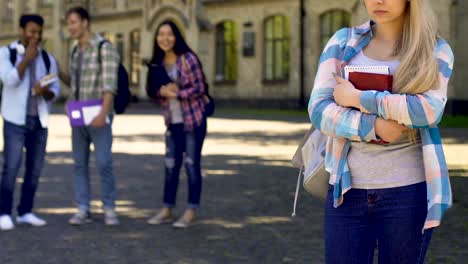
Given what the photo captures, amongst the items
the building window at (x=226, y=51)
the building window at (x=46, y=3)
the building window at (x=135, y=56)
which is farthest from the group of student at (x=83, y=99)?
the building window at (x=46, y=3)

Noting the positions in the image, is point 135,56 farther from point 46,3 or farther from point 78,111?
point 78,111

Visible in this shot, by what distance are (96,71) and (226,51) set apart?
30.3 m

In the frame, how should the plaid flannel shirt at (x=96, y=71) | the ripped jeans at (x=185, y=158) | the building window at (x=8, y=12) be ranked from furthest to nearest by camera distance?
1. the building window at (x=8, y=12)
2. the ripped jeans at (x=185, y=158)
3. the plaid flannel shirt at (x=96, y=71)

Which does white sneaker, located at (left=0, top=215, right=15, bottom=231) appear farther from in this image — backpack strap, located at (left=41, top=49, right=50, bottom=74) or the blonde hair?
the blonde hair

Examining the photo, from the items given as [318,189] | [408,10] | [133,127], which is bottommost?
[133,127]

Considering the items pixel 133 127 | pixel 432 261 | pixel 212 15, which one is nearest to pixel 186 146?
pixel 432 261

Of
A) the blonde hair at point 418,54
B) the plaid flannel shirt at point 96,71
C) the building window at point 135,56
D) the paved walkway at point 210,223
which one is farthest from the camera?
the building window at point 135,56

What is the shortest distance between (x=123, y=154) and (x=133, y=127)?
8.82 meters

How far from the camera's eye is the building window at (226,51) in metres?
37.8

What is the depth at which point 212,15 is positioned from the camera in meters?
38.8

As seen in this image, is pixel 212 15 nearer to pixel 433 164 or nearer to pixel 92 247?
pixel 92 247

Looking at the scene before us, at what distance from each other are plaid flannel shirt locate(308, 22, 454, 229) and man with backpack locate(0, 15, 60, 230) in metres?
5.04

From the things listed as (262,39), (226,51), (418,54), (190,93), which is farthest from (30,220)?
(226,51)

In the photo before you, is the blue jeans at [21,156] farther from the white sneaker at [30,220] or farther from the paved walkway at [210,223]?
the paved walkway at [210,223]
